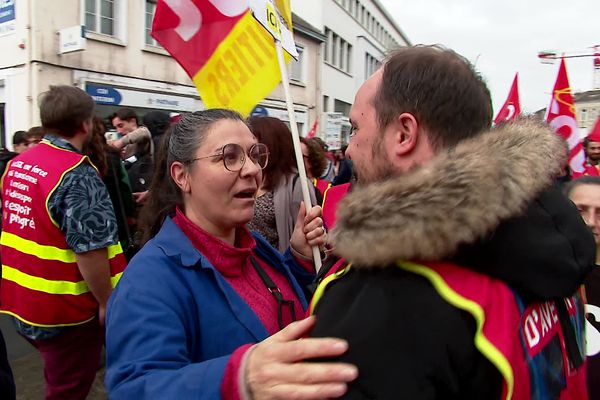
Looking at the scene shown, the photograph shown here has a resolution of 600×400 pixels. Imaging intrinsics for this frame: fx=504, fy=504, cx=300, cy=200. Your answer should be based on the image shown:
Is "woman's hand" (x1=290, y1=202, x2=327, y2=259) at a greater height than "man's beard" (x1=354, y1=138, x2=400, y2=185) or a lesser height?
lesser

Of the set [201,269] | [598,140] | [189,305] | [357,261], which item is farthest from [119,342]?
[598,140]

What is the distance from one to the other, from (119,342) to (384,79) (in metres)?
0.95

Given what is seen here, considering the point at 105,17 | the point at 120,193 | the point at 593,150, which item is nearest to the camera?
the point at 120,193

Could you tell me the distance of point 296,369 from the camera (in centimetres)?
92

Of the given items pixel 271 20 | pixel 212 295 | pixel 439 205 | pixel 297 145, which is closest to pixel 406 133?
pixel 439 205

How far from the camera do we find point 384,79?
3.78 feet

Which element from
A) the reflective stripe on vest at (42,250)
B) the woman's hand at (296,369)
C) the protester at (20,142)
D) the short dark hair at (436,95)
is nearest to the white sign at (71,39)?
the protester at (20,142)

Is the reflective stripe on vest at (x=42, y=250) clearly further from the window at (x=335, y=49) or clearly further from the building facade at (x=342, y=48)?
the window at (x=335, y=49)

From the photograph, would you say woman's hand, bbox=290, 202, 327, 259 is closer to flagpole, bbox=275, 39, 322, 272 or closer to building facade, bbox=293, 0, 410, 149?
flagpole, bbox=275, 39, 322, 272

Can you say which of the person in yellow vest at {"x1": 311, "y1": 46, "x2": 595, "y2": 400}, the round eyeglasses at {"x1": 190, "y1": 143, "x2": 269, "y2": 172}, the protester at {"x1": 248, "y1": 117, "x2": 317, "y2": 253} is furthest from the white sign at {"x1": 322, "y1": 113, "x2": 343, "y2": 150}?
the person in yellow vest at {"x1": 311, "y1": 46, "x2": 595, "y2": 400}

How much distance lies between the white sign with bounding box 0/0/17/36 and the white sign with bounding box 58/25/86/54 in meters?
0.98

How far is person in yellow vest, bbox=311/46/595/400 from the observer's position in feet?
2.81

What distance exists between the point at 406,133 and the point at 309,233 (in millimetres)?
Result: 1177

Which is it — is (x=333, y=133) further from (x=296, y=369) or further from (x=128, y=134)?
(x=296, y=369)
